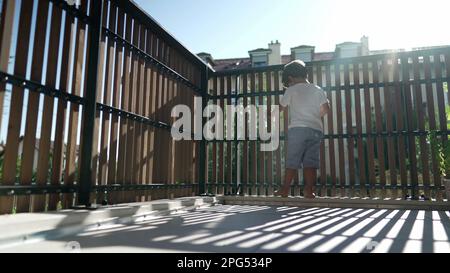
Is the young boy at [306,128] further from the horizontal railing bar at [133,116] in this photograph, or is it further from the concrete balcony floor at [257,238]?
the horizontal railing bar at [133,116]

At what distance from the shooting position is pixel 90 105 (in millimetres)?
2896

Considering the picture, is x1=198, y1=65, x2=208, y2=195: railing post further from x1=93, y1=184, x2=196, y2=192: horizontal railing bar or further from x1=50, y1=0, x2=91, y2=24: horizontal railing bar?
x1=50, y1=0, x2=91, y2=24: horizontal railing bar

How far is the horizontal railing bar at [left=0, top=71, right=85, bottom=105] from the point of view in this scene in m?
2.19

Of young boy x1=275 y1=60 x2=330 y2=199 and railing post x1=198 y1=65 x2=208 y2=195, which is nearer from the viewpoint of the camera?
young boy x1=275 y1=60 x2=330 y2=199

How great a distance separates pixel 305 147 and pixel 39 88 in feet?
9.02

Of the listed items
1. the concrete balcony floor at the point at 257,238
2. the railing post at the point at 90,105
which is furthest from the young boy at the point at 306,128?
the railing post at the point at 90,105

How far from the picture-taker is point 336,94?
508 cm

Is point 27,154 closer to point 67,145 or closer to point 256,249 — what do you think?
point 67,145

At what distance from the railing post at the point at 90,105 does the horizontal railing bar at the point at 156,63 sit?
0.18 meters

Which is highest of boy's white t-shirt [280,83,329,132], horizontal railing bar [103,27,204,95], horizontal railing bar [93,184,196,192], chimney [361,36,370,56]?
chimney [361,36,370,56]

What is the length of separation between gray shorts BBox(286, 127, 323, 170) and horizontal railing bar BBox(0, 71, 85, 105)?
2.32 m

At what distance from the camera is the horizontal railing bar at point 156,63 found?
334cm

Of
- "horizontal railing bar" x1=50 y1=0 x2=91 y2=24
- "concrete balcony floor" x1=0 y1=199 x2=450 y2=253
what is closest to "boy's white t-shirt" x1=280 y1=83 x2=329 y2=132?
"concrete balcony floor" x1=0 y1=199 x2=450 y2=253

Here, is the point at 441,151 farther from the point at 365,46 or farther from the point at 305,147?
the point at 365,46
